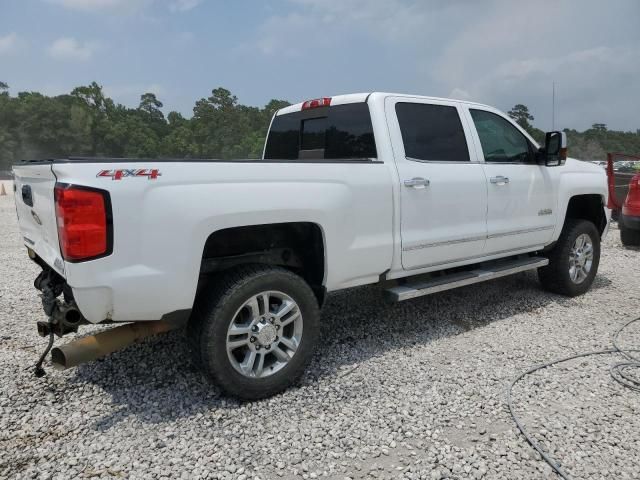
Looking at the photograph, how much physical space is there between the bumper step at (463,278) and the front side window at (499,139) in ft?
3.33

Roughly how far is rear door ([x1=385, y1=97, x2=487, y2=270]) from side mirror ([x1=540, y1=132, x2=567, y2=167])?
3.39 feet

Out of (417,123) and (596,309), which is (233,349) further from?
(596,309)

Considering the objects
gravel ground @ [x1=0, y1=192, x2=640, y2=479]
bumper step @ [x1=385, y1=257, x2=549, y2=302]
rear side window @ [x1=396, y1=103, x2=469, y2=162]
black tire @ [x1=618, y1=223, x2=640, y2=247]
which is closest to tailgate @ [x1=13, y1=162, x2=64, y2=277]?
gravel ground @ [x1=0, y1=192, x2=640, y2=479]

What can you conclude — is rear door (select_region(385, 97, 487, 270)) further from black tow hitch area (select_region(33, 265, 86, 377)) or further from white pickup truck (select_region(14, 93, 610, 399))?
black tow hitch area (select_region(33, 265, 86, 377))

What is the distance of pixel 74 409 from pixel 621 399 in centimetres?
347

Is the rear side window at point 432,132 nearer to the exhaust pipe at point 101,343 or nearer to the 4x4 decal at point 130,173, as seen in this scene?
the 4x4 decal at point 130,173

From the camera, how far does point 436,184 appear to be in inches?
150

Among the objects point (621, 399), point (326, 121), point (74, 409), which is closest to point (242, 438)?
point (74, 409)

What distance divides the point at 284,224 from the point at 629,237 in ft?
25.2

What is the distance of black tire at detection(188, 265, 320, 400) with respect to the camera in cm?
285

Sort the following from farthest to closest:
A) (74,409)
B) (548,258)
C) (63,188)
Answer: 1. (548,258)
2. (74,409)
3. (63,188)

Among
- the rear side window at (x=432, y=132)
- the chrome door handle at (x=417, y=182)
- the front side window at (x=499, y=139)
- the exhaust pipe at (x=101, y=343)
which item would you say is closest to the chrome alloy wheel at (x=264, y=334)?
the exhaust pipe at (x=101, y=343)

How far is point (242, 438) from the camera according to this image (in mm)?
2688

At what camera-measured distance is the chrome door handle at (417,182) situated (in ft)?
11.9
